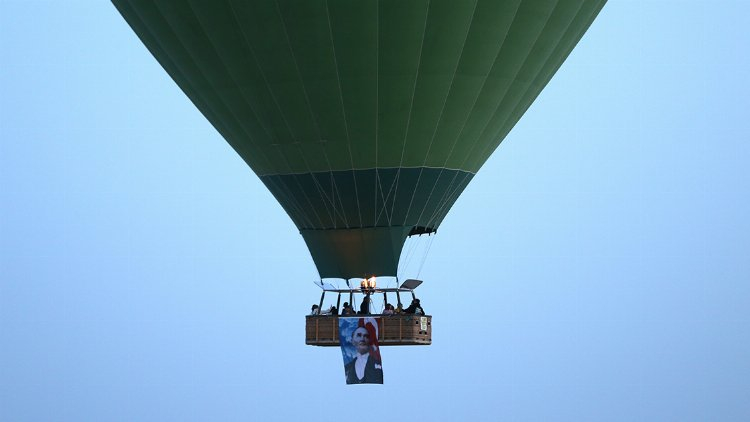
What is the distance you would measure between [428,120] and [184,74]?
10.8 ft

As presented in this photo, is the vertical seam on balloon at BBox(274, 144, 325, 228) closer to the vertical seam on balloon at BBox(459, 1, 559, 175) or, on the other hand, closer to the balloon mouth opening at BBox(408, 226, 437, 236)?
the balloon mouth opening at BBox(408, 226, 437, 236)

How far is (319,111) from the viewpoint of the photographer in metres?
28.2

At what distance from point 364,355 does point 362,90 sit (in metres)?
3.36

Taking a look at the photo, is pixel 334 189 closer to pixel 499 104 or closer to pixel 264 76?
pixel 264 76

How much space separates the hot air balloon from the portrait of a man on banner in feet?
3.51

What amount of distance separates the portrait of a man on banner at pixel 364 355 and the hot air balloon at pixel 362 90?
3.51 feet

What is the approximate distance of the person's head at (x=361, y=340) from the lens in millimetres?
28328

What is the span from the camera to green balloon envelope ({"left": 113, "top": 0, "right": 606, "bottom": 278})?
27.6 metres

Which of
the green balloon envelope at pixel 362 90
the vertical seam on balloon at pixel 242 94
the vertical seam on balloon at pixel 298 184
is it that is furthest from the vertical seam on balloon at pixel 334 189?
the vertical seam on balloon at pixel 242 94

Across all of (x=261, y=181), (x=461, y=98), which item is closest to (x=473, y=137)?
(x=461, y=98)

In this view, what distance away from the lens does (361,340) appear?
28.3 m

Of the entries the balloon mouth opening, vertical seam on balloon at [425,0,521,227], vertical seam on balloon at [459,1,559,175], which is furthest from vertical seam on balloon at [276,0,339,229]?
vertical seam on balloon at [459,1,559,175]

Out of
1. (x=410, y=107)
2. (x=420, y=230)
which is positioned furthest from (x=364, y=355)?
(x=410, y=107)

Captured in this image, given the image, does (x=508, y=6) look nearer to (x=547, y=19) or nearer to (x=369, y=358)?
(x=547, y=19)
